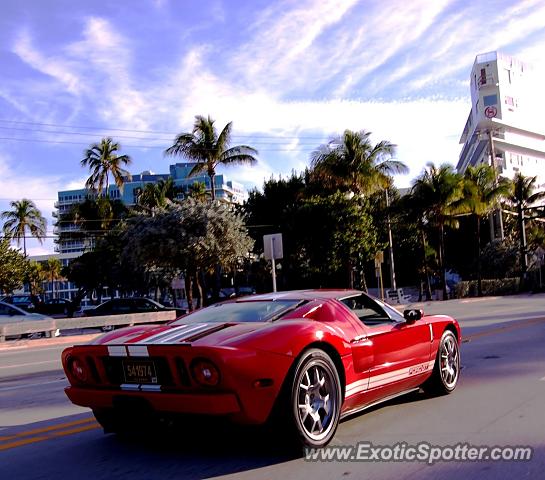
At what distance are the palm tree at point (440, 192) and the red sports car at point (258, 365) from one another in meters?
36.0

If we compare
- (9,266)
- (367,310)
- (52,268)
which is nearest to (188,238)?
(9,266)

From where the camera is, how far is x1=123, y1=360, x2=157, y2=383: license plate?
496 cm

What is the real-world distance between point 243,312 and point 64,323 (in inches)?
750

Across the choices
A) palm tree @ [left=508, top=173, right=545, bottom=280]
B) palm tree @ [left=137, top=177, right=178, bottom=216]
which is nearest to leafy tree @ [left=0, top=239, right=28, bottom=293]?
palm tree @ [left=137, top=177, right=178, bottom=216]

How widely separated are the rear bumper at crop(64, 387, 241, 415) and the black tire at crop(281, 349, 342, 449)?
19.4 inches

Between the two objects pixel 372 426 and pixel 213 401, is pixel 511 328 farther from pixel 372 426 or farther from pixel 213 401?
pixel 213 401

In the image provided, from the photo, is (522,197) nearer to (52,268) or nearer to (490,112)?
(490,112)

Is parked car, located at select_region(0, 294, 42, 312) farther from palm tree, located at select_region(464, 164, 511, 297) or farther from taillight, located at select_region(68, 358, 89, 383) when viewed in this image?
taillight, located at select_region(68, 358, 89, 383)

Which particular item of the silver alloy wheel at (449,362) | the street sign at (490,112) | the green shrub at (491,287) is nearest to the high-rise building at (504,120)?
the street sign at (490,112)

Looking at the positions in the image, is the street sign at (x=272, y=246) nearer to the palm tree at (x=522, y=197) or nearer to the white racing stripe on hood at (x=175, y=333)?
the white racing stripe on hood at (x=175, y=333)

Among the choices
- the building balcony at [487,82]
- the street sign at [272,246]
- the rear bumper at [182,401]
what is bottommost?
the rear bumper at [182,401]

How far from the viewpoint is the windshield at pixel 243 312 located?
570 centimetres

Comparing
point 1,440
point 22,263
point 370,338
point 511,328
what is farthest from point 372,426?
point 22,263

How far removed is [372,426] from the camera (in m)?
6.04
